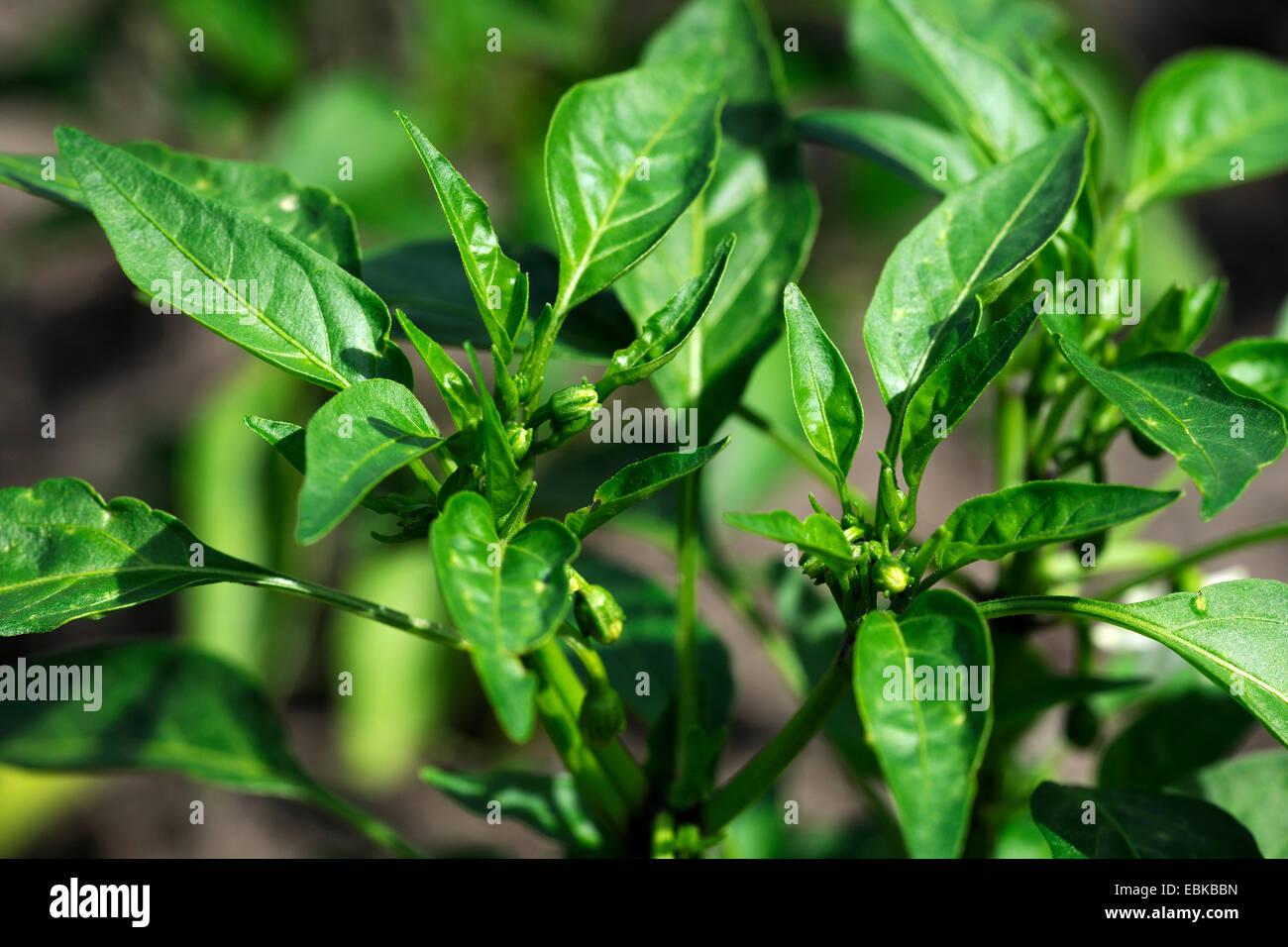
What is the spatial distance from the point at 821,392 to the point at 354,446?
31 centimetres

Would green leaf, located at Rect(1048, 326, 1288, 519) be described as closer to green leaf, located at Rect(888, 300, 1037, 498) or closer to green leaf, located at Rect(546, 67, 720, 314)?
green leaf, located at Rect(888, 300, 1037, 498)

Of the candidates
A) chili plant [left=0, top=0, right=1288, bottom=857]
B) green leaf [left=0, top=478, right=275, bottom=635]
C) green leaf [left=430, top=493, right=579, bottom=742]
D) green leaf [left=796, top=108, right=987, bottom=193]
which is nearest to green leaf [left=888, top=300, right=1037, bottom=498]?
chili plant [left=0, top=0, right=1288, bottom=857]

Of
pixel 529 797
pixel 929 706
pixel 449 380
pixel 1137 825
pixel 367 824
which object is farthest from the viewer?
pixel 367 824

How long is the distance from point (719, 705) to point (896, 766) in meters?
0.48

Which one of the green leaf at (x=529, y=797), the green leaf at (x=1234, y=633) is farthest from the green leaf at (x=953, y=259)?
the green leaf at (x=529, y=797)

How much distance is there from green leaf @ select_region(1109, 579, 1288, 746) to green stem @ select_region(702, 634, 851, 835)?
Answer: 0.18 metres

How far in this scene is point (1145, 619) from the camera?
0.68 metres

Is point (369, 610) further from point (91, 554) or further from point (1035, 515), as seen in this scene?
point (1035, 515)

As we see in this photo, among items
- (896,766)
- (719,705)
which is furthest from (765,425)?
(896,766)

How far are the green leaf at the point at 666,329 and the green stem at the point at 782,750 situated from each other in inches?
8.6

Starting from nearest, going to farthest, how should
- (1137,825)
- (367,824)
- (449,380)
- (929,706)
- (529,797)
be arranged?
(929,706), (449,380), (1137,825), (529,797), (367,824)

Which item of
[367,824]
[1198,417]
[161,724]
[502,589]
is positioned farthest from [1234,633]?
[161,724]

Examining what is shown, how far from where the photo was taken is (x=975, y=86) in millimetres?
969
